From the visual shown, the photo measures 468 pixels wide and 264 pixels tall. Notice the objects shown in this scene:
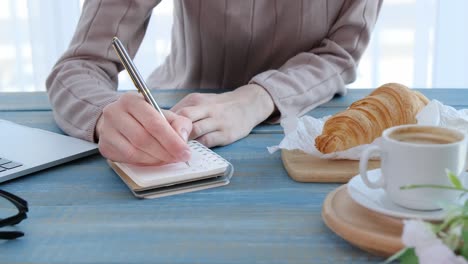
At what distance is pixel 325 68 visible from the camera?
1.07 metres

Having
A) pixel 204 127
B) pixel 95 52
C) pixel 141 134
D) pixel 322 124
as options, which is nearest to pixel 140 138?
pixel 141 134

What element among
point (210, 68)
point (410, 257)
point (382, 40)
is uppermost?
point (410, 257)

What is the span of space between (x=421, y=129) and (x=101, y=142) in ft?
1.21

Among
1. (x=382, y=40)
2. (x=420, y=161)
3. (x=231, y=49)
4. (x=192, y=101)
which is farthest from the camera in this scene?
(x=382, y=40)

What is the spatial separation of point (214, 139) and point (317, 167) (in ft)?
0.53

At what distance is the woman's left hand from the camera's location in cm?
83

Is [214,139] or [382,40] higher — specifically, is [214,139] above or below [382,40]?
above

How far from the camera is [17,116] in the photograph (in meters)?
1.04

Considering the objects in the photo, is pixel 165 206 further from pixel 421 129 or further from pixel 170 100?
pixel 170 100

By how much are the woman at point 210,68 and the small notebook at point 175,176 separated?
0.01 m

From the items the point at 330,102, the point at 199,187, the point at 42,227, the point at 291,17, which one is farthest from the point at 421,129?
the point at 291,17

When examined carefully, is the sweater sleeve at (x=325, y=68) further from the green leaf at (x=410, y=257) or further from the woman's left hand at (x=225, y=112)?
the green leaf at (x=410, y=257)

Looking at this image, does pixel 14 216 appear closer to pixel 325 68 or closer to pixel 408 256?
pixel 408 256

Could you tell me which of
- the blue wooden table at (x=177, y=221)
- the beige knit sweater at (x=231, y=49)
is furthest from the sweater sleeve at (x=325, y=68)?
the blue wooden table at (x=177, y=221)
